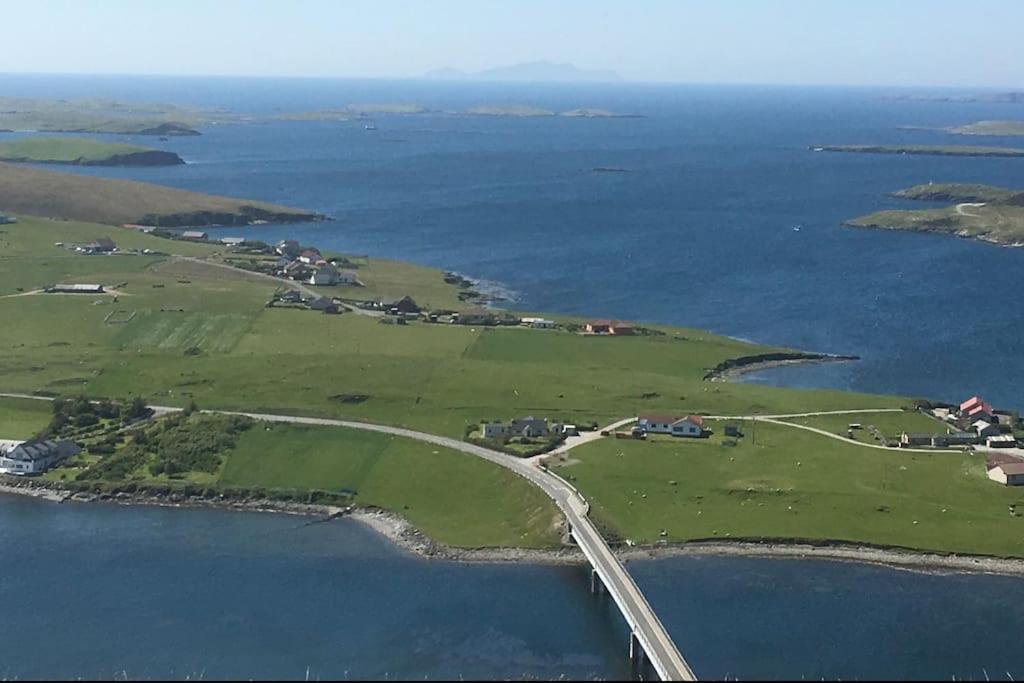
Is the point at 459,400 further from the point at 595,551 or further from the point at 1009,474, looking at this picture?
the point at 1009,474

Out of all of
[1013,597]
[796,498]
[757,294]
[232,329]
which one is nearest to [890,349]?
[757,294]

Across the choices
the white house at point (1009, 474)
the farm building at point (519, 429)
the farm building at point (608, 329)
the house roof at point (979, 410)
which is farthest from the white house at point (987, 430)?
the farm building at point (608, 329)

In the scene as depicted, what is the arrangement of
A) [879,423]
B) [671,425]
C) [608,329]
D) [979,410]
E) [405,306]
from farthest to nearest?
[405,306]
[608,329]
[879,423]
[979,410]
[671,425]

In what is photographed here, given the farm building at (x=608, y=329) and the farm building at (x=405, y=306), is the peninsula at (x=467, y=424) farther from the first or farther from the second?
the farm building at (x=608, y=329)

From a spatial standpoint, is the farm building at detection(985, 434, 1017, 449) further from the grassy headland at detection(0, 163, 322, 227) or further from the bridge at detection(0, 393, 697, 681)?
the grassy headland at detection(0, 163, 322, 227)

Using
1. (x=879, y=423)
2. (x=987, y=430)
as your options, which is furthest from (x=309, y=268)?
(x=987, y=430)

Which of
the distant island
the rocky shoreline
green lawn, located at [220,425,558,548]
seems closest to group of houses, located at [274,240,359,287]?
the rocky shoreline
